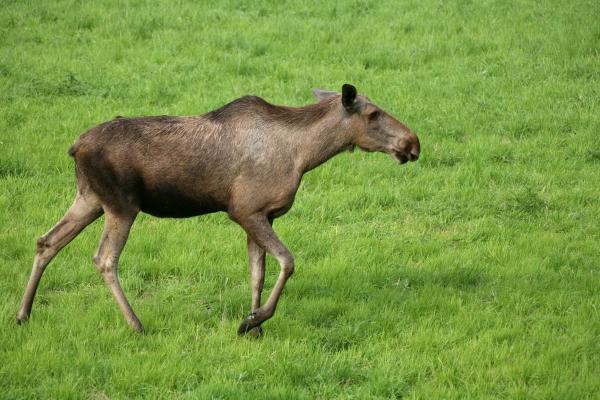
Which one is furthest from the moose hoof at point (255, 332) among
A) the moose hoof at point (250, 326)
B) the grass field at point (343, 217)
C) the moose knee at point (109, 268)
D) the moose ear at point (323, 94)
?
the moose ear at point (323, 94)

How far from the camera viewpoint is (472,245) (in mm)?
11062

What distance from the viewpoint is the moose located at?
8.53 meters

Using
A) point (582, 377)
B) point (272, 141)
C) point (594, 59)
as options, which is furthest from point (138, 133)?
point (594, 59)

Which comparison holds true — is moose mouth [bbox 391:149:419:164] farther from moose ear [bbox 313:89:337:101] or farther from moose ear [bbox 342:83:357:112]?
moose ear [bbox 313:89:337:101]

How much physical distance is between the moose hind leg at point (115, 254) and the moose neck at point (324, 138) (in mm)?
1582

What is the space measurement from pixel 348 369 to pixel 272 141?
6.95ft

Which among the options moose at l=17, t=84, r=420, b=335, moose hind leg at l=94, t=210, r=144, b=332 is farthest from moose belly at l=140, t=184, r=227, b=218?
moose hind leg at l=94, t=210, r=144, b=332

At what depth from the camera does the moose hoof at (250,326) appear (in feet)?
27.4

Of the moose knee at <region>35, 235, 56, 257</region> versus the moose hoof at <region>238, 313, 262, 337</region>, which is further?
the moose knee at <region>35, 235, 56, 257</region>

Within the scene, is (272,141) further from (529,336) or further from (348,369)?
(529,336)

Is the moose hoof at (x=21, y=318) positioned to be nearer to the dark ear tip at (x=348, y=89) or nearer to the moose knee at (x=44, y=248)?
the moose knee at (x=44, y=248)

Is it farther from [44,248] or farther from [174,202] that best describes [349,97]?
[44,248]

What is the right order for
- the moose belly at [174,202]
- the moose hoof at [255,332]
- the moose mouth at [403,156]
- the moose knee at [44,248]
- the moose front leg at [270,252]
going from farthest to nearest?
1. the moose mouth at [403,156]
2. the moose knee at [44,248]
3. the moose belly at [174,202]
4. the moose hoof at [255,332]
5. the moose front leg at [270,252]

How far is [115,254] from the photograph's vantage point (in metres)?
8.66
